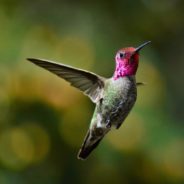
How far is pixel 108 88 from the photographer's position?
199cm

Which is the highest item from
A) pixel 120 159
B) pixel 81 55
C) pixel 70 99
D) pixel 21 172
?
pixel 81 55

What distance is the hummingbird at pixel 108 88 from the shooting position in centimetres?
177

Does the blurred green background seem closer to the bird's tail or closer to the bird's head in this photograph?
the bird's tail

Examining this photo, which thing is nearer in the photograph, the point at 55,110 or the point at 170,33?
the point at 55,110

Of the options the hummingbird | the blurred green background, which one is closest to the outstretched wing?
the hummingbird

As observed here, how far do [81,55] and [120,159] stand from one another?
783 mm

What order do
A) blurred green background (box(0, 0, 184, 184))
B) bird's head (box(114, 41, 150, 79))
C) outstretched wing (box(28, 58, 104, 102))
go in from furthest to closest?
blurred green background (box(0, 0, 184, 184)) < outstretched wing (box(28, 58, 104, 102)) < bird's head (box(114, 41, 150, 79))

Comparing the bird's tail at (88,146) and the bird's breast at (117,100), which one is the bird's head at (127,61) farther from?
the bird's tail at (88,146)

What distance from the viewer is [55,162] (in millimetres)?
4207

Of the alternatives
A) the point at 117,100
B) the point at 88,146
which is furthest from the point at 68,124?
the point at 117,100

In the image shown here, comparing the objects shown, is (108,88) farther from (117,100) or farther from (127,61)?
(127,61)

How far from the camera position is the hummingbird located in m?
1.77

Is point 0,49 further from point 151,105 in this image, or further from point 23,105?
point 151,105

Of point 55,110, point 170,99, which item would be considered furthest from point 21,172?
point 170,99
